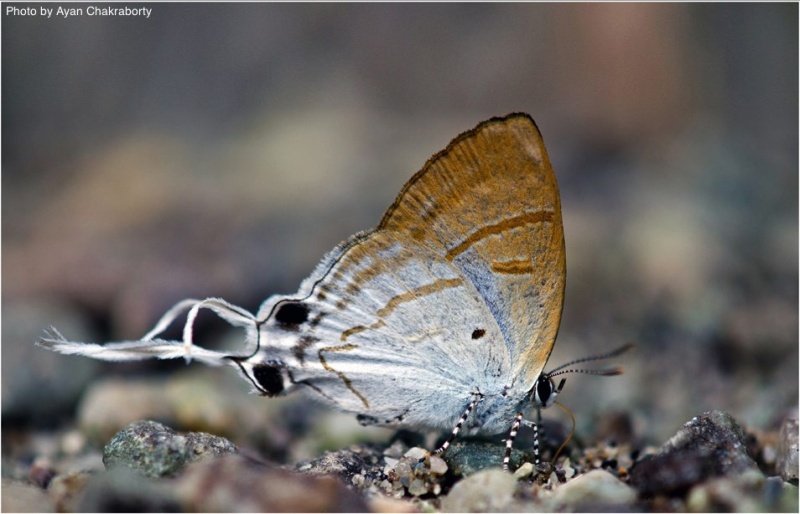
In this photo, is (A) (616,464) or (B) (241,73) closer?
(A) (616,464)

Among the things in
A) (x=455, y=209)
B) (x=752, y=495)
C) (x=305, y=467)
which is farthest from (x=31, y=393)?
(x=752, y=495)

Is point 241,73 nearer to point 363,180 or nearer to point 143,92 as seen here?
point 143,92

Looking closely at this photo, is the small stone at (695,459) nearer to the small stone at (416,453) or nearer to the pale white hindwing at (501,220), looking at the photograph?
the pale white hindwing at (501,220)

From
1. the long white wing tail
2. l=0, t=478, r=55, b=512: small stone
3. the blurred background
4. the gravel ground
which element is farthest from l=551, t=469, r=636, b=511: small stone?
the blurred background

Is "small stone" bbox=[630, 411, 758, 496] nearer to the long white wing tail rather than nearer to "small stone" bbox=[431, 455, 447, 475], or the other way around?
"small stone" bbox=[431, 455, 447, 475]

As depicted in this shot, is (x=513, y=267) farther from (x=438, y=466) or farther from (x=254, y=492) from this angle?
(x=254, y=492)

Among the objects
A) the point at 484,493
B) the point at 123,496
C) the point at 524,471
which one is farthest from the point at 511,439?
the point at 123,496
